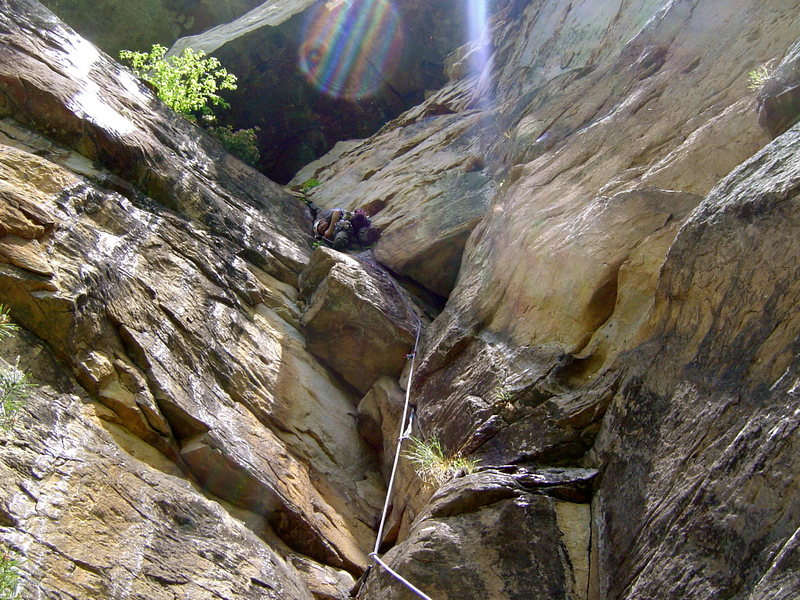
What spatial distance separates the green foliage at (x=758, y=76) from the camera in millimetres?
6320

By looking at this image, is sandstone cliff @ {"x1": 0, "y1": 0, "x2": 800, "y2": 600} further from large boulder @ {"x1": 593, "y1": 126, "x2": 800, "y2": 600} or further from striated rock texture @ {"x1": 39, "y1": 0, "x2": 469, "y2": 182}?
striated rock texture @ {"x1": 39, "y1": 0, "x2": 469, "y2": 182}

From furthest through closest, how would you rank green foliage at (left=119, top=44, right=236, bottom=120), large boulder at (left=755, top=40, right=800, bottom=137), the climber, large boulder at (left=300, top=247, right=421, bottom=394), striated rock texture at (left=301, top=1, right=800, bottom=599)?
green foliage at (left=119, top=44, right=236, bottom=120) → the climber → large boulder at (left=300, top=247, right=421, bottom=394) → large boulder at (left=755, top=40, right=800, bottom=137) → striated rock texture at (left=301, top=1, right=800, bottom=599)

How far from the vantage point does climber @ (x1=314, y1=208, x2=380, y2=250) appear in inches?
499

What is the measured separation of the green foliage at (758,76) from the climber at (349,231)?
23.7 feet

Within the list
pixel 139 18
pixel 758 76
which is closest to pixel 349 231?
pixel 758 76

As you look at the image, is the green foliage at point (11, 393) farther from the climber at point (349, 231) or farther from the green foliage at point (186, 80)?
the green foliage at point (186, 80)

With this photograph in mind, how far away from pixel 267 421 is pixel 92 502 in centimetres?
291

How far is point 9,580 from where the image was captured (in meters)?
3.84

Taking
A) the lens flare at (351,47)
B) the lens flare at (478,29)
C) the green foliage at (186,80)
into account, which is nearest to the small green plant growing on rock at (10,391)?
the green foliage at (186,80)

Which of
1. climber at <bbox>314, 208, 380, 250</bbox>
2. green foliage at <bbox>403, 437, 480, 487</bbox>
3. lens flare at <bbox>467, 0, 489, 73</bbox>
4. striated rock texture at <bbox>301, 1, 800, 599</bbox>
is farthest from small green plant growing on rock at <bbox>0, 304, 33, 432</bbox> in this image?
lens flare at <bbox>467, 0, 489, 73</bbox>

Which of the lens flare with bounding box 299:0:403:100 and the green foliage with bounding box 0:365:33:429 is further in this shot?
the lens flare with bounding box 299:0:403:100

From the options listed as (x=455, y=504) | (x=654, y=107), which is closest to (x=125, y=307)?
(x=455, y=504)

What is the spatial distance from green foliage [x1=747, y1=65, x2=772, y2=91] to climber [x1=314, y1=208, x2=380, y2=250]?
7217mm

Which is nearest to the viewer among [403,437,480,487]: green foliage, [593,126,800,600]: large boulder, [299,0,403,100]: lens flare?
[593,126,800,600]: large boulder
